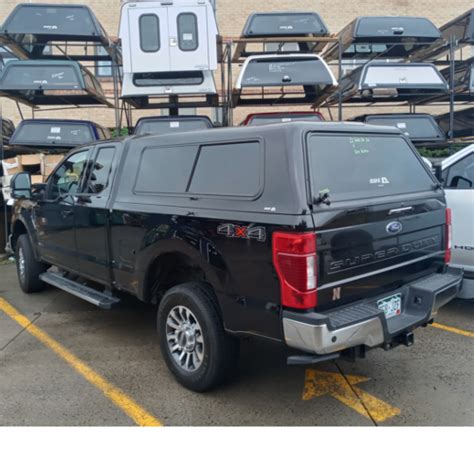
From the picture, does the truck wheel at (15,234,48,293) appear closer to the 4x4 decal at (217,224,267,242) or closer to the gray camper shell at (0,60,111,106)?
the gray camper shell at (0,60,111,106)

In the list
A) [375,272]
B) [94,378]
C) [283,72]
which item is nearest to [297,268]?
[375,272]

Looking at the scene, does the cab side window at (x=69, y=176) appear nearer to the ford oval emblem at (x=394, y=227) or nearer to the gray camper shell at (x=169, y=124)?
the gray camper shell at (x=169, y=124)

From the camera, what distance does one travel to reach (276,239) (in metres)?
2.91

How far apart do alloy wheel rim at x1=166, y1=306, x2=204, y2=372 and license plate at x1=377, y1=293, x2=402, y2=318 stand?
1288mm

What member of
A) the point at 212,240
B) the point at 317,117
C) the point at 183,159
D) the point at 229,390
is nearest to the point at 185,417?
the point at 229,390

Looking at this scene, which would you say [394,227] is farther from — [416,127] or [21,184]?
[416,127]

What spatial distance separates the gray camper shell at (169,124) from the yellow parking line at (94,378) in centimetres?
374

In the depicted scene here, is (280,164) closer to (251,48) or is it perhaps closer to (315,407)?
(315,407)

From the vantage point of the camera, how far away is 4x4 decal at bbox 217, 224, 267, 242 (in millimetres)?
2998

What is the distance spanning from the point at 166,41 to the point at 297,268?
719 centimetres

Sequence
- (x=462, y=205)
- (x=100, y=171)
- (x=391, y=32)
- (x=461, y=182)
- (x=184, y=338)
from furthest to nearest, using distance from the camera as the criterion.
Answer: (x=391, y=32) < (x=461, y=182) < (x=462, y=205) < (x=100, y=171) < (x=184, y=338)

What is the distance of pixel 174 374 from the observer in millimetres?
3828

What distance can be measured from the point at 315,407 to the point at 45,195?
399 cm

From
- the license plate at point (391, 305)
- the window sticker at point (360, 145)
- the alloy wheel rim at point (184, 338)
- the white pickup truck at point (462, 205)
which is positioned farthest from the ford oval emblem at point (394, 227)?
the white pickup truck at point (462, 205)
